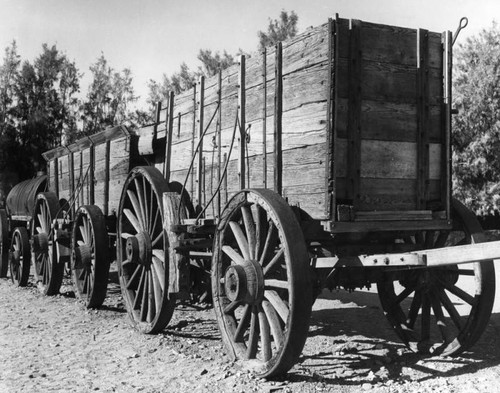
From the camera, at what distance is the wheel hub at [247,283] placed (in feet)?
13.2

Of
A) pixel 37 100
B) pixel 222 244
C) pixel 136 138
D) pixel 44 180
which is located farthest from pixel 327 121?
pixel 37 100

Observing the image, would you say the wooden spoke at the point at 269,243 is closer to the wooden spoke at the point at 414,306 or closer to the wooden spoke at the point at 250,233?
the wooden spoke at the point at 250,233

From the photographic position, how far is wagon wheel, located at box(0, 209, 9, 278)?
1027cm

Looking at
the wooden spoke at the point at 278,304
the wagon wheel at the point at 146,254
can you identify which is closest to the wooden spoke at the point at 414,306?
the wooden spoke at the point at 278,304

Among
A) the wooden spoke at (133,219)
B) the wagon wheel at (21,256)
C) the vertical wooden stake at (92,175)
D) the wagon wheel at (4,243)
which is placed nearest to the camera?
the wooden spoke at (133,219)

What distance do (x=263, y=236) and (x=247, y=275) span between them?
333mm

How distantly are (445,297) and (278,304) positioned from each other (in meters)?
1.65

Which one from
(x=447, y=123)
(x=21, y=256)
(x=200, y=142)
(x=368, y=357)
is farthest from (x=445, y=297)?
(x=21, y=256)

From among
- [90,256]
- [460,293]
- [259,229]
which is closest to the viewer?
[259,229]

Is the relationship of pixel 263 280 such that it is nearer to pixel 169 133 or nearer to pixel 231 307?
pixel 231 307

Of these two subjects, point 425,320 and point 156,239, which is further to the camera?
point 156,239

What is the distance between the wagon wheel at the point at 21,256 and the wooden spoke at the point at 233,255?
18.8ft

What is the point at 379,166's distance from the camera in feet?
13.7

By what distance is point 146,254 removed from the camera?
19.1 feet
